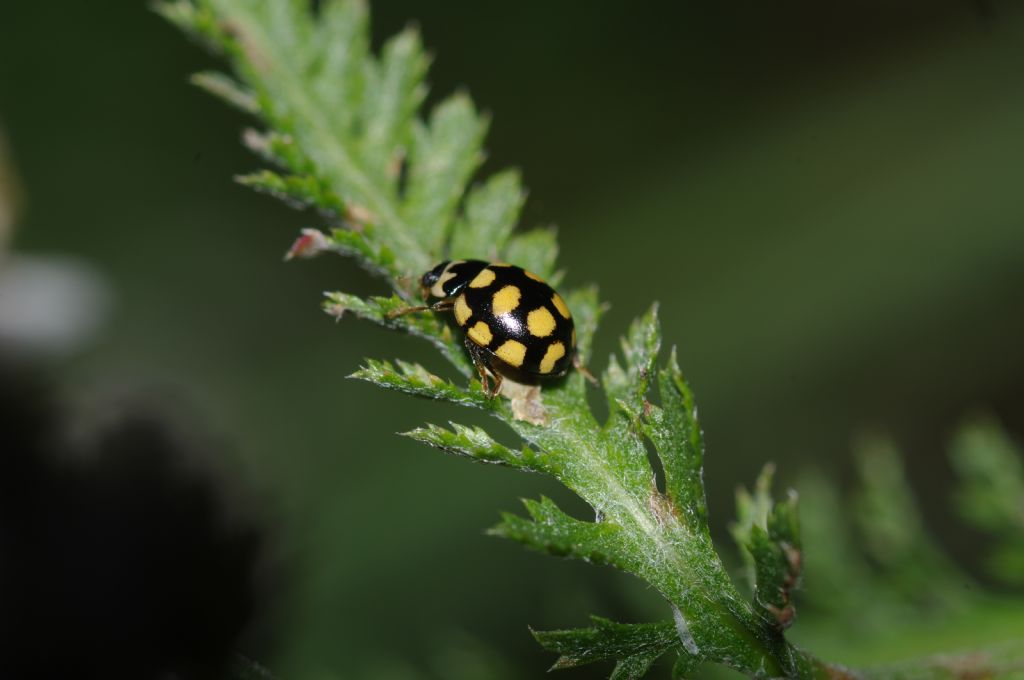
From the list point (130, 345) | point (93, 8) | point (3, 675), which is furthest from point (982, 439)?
point (93, 8)

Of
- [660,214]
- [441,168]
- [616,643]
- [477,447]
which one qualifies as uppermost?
[660,214]

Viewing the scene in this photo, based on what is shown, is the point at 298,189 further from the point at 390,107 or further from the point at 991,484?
the point at 991,484

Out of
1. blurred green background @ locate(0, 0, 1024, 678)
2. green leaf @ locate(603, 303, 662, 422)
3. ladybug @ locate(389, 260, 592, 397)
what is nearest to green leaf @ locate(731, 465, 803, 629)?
green leaf @ locate(603, 303, 662, 422)

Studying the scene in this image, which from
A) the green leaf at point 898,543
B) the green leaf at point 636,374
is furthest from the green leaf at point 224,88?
the green leaf at point 898,543

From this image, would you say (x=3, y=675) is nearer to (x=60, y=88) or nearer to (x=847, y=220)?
(x=60, y=88)

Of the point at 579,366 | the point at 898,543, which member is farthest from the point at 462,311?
the point at 898,543

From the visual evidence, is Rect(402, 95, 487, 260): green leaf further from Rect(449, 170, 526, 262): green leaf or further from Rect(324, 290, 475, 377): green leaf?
Rect(324, 290, 475, 377): green leaf
